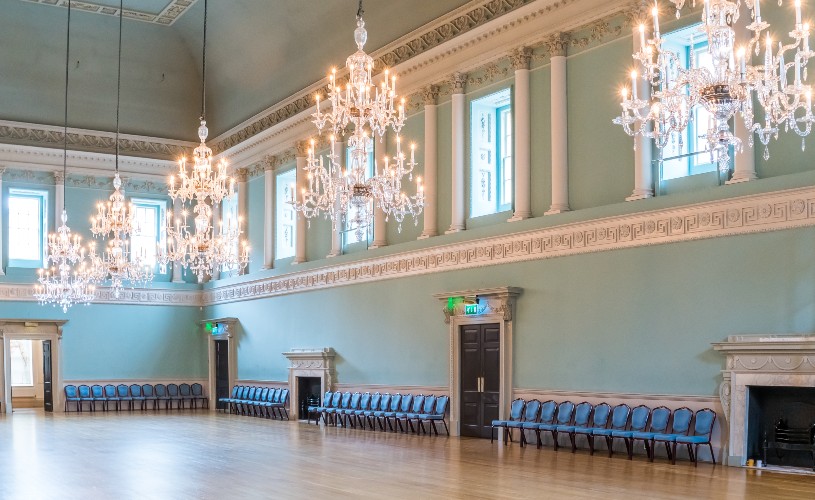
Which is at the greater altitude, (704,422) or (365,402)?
(704,422)

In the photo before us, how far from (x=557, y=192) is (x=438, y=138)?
367cm

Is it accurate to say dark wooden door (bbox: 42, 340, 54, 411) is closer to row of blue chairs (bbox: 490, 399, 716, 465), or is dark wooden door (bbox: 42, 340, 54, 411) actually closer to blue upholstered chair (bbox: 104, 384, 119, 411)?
blue upholstered chair (bbox: 104, 384, 119, 411)

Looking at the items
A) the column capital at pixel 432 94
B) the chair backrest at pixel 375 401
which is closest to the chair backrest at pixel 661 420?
the chair backrest at pixel 375 401

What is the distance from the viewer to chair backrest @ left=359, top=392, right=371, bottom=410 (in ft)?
59.5

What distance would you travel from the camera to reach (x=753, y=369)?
1130 cm

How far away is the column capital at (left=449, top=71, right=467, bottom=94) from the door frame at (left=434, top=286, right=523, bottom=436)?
3764 millimetres

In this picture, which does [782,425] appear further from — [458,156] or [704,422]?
[458,156]

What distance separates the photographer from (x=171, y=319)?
1040 inches

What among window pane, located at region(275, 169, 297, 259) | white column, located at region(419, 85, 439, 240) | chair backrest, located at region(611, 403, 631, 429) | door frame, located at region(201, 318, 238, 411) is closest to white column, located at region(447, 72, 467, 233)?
white column, located at region(419, 85, 439, 240)

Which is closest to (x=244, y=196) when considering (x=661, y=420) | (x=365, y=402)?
(x=365, y=402)

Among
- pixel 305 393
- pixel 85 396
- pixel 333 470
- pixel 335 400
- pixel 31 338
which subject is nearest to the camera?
pixel 333 470

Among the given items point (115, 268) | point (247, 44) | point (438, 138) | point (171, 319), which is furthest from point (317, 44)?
point (171, 319)

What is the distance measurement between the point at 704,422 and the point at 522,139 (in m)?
5.69

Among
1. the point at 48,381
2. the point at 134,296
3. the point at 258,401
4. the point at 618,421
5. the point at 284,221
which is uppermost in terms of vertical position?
the point at 284,221
